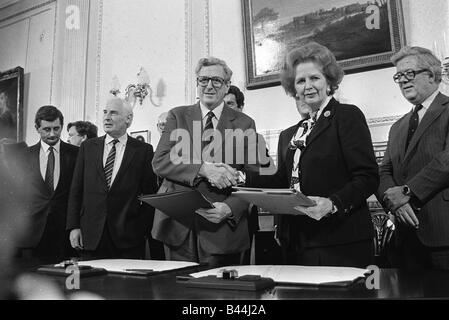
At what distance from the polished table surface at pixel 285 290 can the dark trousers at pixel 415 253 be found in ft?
2.82

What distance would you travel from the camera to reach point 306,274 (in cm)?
130

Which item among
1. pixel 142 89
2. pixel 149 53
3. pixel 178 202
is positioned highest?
pixel 149 53

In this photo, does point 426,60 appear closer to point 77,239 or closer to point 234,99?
point 234,99

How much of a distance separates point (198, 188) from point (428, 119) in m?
1.15

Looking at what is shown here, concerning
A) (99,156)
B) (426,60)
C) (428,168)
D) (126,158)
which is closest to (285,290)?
(428,168)

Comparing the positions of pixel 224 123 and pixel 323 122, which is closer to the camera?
pixel 323 122

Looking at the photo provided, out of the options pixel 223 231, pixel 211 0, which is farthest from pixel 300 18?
pixel 223 231

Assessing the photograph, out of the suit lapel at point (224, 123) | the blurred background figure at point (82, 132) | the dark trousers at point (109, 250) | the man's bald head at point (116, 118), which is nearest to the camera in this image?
the suit lapel at point (224, 123)

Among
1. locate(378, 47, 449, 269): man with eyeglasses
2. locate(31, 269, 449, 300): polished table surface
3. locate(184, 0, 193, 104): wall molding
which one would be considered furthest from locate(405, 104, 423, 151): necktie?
locate(184, 0, 193, 104): wall molding

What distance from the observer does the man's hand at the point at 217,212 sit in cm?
204

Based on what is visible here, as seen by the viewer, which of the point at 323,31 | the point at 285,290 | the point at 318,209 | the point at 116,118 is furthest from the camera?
the point at 323,31

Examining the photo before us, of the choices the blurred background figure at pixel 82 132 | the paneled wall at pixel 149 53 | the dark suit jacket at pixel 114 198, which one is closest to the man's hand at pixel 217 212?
the dark suit jacket at pixel 114 198

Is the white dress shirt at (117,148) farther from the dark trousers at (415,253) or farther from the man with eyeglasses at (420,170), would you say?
the dark trousers at (415,253)
